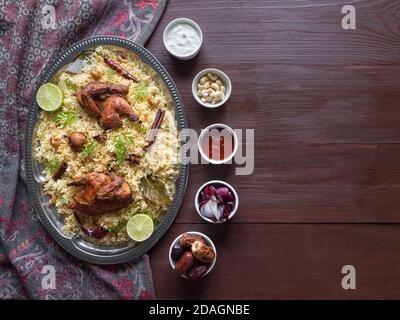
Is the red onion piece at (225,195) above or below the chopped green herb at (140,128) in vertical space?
below

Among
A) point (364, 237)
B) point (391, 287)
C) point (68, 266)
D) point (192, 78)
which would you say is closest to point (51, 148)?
point (68, 266)

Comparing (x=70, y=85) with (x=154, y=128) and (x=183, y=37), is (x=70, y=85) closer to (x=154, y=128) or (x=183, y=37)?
(x=154, y=128)

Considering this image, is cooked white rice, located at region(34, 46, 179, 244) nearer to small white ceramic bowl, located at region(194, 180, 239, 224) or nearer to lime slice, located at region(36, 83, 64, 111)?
lime slice, located at region(36, 83, 64, 111)

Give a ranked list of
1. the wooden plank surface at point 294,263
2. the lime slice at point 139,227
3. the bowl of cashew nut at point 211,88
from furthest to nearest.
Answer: the wooden plank surface at point 294,263
the bowl of cashew nut at point 211,88
the lime slice at point 139,227

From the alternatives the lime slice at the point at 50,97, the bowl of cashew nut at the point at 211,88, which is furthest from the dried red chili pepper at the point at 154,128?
the lime slice at the point at 50,97

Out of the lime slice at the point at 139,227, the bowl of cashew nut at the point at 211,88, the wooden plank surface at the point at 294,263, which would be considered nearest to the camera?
the lime slice at the point at 139,227

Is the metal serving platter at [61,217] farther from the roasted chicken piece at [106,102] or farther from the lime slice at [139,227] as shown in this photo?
the roasted chicken piece at [106,102]

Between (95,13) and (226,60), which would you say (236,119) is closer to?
(226,60)

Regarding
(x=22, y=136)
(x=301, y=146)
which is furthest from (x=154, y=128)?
(x=301, y=146)
